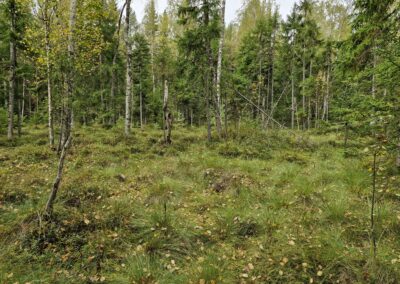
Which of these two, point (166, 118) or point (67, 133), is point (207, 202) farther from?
point (166, 118)

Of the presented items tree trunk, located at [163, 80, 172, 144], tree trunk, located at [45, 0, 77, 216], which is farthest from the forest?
tree trunk, located at [163, 80, 172, 144]

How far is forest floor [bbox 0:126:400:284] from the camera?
131 inches

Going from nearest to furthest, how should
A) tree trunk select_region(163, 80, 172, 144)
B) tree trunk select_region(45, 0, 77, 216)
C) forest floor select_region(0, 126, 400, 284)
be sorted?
1. forest floor select_region(0, 126, 400, 284)
2. tree trunk select_region(45, 0, 77, 216)
3. tree trunk select_region(163, 80, 172, 144)

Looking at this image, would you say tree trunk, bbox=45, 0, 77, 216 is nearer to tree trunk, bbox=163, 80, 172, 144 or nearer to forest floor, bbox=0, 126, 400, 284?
forest floor, bbox=0, 126, 400, 284

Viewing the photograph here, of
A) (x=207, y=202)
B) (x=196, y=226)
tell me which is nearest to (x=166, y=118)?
(x=207, y=202)

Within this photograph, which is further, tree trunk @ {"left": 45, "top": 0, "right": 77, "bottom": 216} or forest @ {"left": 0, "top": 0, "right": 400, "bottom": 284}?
tree trunk @ {"left": 45, "top": 0, "right": 77, "bottom": 216}

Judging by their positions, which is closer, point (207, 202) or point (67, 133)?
point (67, 133)

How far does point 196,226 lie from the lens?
4422 mm

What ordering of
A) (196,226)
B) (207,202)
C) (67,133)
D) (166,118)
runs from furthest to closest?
(166,118) → (207,202) → (67,133) → (196,226)

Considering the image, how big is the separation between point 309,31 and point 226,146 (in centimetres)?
1524

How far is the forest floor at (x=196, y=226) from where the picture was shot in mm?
3316

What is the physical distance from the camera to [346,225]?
4.22 meters

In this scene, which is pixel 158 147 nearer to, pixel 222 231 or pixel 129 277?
pixel 222 231

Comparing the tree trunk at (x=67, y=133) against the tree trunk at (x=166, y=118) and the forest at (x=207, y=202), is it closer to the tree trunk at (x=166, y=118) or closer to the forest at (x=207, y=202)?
the forest at (x=207, y=202)
